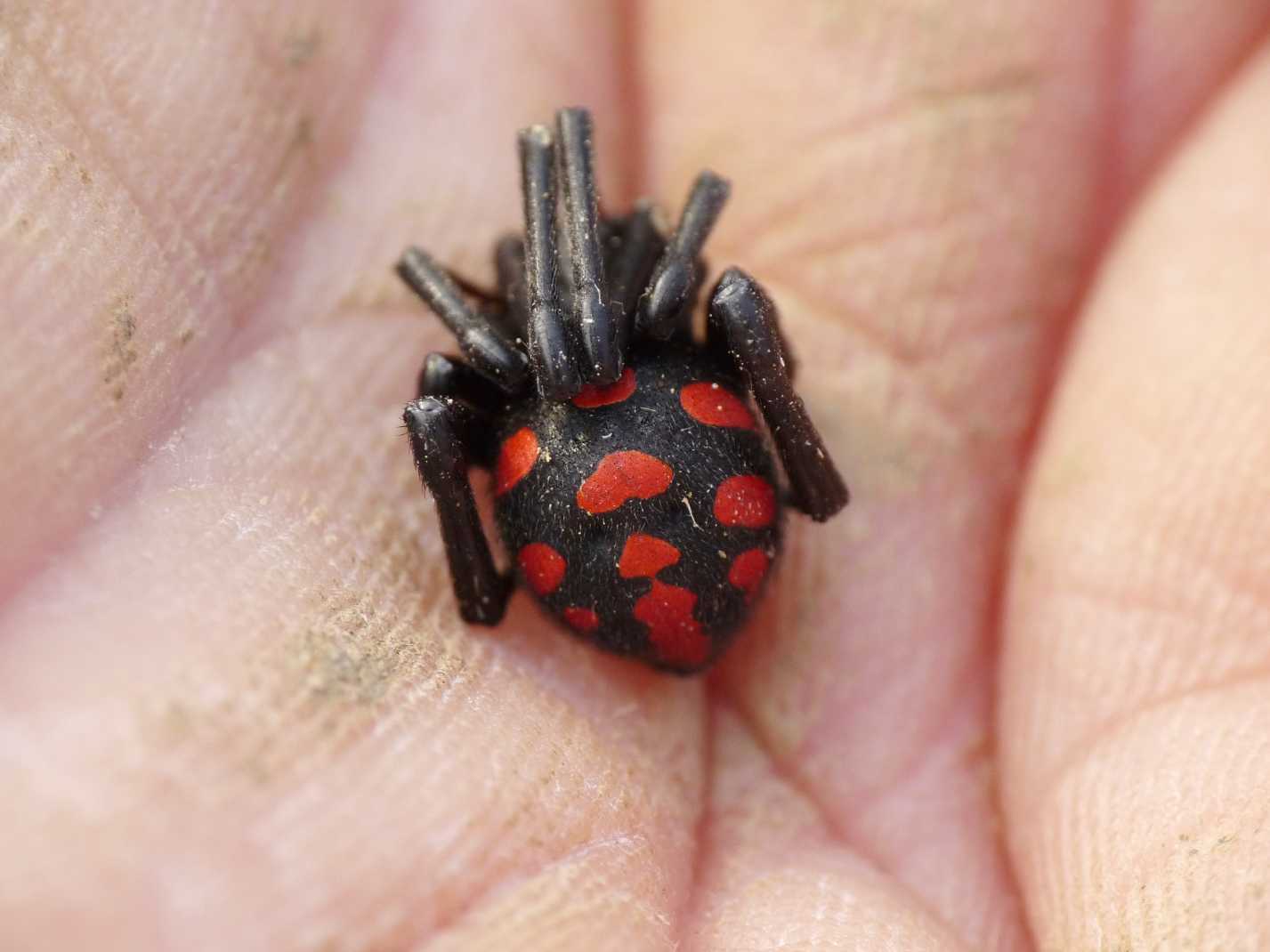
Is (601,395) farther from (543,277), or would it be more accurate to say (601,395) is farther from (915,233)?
(915,233)

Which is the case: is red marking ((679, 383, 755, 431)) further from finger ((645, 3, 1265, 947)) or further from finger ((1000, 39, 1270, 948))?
finger ((1000, 39, 1270, 948))

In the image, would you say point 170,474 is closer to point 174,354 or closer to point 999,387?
point 174,354

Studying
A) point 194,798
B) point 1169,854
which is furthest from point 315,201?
point 1169,854

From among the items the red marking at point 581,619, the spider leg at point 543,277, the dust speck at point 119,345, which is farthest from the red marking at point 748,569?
the dust speck at point 119,345

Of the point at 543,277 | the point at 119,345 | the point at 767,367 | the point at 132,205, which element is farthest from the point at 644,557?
the point at 132,205

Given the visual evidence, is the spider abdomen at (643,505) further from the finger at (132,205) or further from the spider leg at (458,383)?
the finger at (132,205)

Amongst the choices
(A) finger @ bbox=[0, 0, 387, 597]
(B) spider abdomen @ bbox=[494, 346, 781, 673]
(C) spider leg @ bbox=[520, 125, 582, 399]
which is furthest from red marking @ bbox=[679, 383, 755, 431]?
(A) finger @ bbox=[0, 0, 387, 597]
